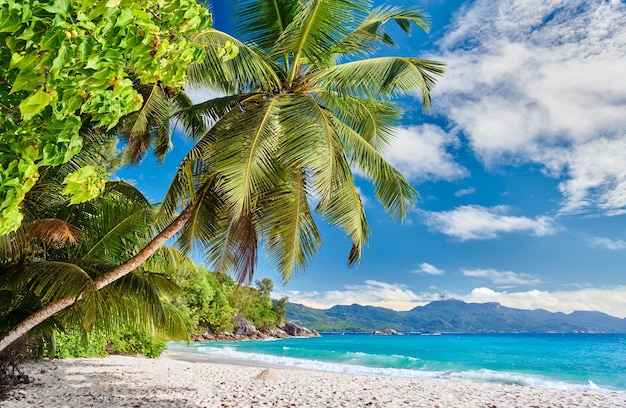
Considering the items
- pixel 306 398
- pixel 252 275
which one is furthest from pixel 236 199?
pixel 306 398

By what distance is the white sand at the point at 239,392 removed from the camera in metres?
7.68

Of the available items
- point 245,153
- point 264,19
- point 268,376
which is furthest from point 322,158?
point 268,376

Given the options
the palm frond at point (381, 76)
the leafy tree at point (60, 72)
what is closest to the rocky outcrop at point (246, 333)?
the palm frond at point (381, 76)

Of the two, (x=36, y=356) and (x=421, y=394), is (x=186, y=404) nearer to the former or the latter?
(x=421, y=394)

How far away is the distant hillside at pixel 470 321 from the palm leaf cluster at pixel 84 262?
457ft

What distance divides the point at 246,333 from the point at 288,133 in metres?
52.6

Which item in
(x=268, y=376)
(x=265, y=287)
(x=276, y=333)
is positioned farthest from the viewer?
(x=276, y=333)

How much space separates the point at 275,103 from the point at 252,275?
303 cm

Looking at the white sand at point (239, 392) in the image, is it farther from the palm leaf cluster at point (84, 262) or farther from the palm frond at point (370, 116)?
the palm frond at point (370, 116)

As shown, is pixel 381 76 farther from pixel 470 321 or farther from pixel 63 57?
pixel 470 321

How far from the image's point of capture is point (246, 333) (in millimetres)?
55094

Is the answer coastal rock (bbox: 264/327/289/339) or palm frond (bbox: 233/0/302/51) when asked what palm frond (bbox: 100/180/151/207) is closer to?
palm frond (bbox: 233/0/302/51)

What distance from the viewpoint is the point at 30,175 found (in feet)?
5.88

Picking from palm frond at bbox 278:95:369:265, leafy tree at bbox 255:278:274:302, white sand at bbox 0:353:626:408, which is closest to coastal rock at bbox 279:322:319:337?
leafy tree at bbox 255:278:274:302
